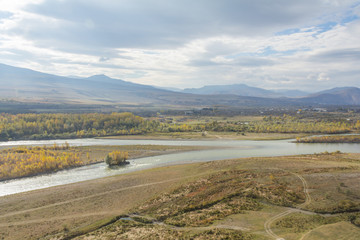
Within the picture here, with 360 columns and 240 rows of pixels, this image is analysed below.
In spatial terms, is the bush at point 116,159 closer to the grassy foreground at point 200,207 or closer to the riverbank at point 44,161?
the riverbank at point 44,161

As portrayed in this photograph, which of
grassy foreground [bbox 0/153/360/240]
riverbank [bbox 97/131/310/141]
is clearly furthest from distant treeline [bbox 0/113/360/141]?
grassy foreground [bbox 0/153/360/240]

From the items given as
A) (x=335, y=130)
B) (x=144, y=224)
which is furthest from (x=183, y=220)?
(x=335, y=130)

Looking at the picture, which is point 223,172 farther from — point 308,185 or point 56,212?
point 56,212

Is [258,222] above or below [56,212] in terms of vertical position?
above

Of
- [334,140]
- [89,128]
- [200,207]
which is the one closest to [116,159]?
[200,207]

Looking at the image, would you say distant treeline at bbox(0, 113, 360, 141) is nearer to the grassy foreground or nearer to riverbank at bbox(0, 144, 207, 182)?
riverbank at bbox(0, 144, 207, 182)

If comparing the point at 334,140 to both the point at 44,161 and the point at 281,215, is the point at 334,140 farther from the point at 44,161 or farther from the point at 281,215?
the point at 44,161
